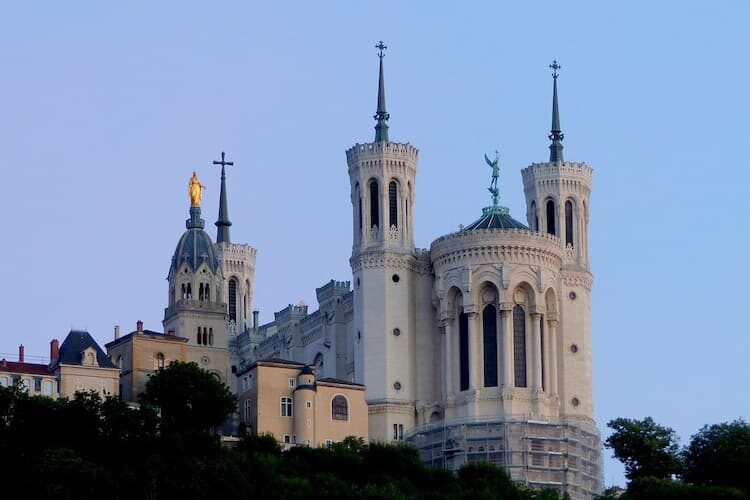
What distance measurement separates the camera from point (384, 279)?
143 m

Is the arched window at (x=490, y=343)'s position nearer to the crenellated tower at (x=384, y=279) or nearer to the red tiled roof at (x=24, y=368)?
the crenellated tower at (x=384, y=279)

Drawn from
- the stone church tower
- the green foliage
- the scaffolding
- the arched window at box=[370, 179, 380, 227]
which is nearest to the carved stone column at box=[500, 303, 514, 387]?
the scaffolding

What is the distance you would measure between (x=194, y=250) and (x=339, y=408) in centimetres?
1802

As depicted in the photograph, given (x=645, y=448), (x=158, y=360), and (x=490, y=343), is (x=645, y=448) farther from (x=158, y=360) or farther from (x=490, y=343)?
(x=158, y=360)

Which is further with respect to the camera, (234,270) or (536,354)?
(234,270)

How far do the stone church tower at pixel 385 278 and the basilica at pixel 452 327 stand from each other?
84mm

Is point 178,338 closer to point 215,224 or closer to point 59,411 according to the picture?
point 59,411

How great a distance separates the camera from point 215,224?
573ft

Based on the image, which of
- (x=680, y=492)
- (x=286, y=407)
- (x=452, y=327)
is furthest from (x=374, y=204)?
(x=680, y=492)

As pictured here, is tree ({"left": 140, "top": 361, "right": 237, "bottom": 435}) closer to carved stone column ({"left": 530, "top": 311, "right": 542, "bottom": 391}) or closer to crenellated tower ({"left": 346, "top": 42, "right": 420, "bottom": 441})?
crenellated tower ({"left": 346, "top": 42, "right": 420, "bottom": 441})

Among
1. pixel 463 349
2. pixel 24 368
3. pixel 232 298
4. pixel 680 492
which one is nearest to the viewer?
pixel 680 492


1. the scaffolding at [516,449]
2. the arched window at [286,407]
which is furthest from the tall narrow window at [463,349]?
the arched window at [286,407]

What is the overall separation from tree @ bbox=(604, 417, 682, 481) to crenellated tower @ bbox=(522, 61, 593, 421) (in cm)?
957

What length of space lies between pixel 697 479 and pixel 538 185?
2730 centimetres
